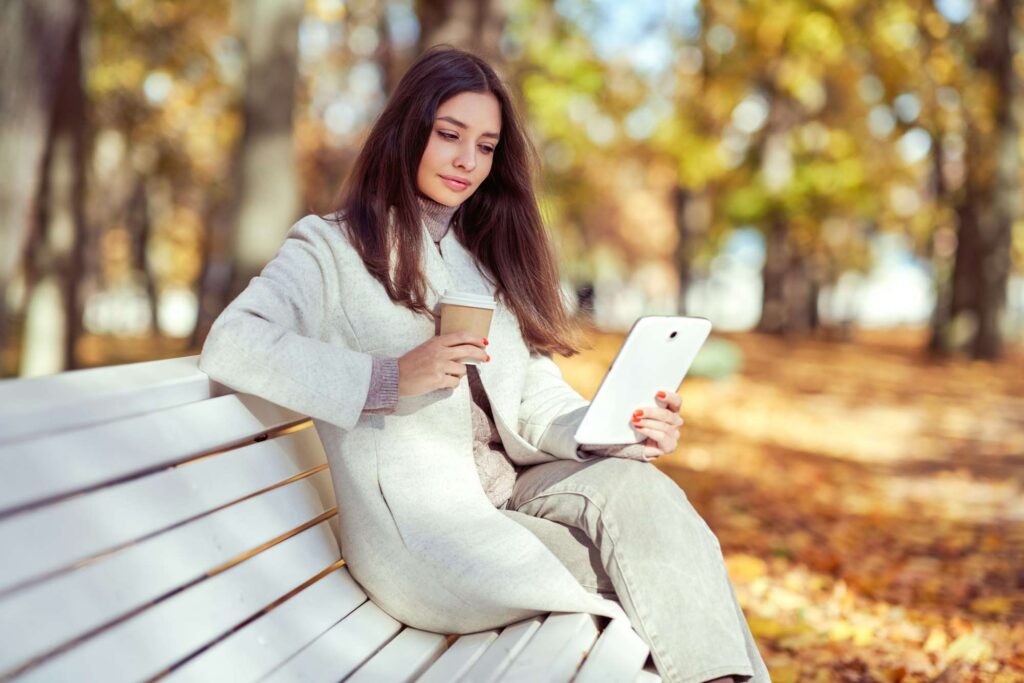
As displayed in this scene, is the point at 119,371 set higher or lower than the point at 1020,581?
higher

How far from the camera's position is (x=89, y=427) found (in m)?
1.90

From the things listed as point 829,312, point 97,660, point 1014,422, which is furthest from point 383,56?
point 829,312

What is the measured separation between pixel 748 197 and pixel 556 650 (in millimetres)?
16453

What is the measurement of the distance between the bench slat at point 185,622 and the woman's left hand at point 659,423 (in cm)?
87

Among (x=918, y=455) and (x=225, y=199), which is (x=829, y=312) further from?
(x=918, y=455)

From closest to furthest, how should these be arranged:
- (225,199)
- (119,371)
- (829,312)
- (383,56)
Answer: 1. (119,371)
2. (383,56)
3. (225,199)
4. (829,312)

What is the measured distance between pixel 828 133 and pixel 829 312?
21861mm

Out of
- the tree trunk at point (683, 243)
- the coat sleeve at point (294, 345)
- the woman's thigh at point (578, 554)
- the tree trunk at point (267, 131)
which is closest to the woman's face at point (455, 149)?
the coat sleeve at point (294, 345)

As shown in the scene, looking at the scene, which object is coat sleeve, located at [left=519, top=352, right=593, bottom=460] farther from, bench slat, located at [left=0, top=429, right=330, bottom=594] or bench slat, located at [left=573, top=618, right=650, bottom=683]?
bench slat, located at [left=0, top=429, right=330, bottom=594]

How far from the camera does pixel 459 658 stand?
2.44 metres

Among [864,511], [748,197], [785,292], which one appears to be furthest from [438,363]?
[785,292]

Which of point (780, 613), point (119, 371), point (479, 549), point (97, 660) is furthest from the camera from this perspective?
point (780, 613)

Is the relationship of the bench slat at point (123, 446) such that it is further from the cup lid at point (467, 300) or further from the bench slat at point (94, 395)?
the cup lid at point (467, 300)

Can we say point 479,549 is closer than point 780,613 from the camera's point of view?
Yes
